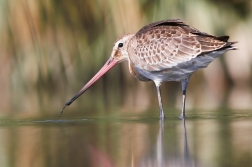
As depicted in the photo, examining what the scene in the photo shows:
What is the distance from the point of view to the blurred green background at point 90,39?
1260 cm

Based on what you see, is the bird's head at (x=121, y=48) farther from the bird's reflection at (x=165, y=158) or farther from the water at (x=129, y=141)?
the bird's reflection at (x=165, y=158)

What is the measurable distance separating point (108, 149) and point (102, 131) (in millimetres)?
1290

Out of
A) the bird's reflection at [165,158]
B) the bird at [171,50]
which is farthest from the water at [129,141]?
the bird at [171,50]

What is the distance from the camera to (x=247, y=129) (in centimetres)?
757

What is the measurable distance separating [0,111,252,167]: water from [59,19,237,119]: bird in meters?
0.58

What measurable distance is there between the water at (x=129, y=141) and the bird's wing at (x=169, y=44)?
0.69 m

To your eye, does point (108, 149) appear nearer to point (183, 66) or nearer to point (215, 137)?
point (215, 137)

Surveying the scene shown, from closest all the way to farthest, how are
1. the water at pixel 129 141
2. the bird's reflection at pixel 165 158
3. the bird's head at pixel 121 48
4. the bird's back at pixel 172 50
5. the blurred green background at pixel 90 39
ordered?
the bird's reflection at pixel 165 158 → the water at pixel 129 141 → the bird's back at pixel 172 50 → the bird's head at pixel 121 48 → the blurred green background at pixel 90 39

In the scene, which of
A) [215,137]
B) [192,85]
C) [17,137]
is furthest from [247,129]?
[192,85]

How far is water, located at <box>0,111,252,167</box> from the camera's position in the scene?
5.98 m

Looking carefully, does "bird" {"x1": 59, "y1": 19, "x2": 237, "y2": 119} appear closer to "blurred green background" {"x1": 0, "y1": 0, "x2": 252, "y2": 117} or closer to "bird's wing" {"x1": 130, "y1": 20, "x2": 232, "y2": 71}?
"bird's wing" {"x1": 130, "y1": 20, "x2": 232, "y2": 71}

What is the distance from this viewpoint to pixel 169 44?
9.23 metres

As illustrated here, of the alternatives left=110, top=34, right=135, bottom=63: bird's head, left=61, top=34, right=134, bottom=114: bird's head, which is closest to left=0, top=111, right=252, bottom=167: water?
left=61, top=34, right=134, bottom=114: bird's head

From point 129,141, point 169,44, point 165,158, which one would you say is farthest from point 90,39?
point 165,158
